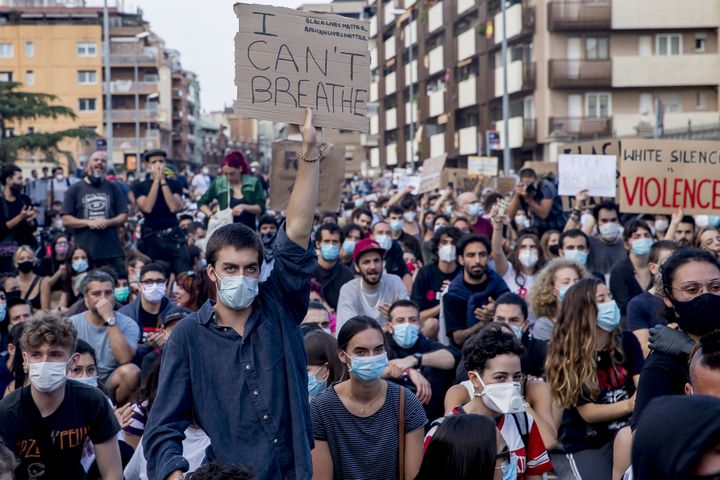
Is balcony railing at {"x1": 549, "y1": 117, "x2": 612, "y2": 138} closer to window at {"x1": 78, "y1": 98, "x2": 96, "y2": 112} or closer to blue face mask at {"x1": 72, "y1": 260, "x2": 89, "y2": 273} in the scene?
blue face mask at {"x1": 72, "y1": 260, "x2": 89, "y2": 273}

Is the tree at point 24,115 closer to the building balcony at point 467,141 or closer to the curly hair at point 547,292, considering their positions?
the building balcony at point 467,141

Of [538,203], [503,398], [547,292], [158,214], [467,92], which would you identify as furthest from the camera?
[467,92]

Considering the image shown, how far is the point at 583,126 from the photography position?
4509 cm

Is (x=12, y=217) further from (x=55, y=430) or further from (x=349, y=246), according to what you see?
(x=55, y=430)

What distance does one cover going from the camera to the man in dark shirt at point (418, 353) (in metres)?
8.45

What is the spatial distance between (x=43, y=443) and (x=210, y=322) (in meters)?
1.71

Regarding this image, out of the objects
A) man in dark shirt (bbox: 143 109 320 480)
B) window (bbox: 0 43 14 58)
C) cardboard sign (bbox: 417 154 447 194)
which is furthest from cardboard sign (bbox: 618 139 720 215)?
window (bbox: 0 43 14 58)

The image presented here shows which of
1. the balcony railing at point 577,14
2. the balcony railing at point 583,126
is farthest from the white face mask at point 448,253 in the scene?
the balcony railing at point 577,14

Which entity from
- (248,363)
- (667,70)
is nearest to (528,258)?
(248,363)

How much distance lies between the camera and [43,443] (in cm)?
585

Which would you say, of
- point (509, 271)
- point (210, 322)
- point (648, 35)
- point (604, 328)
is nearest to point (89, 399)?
point (210, 322)

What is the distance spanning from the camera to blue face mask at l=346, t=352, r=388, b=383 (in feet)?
19.9

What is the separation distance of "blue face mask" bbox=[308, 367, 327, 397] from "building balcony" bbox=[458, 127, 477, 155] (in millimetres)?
47961

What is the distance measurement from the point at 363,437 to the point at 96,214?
25.8 feet
